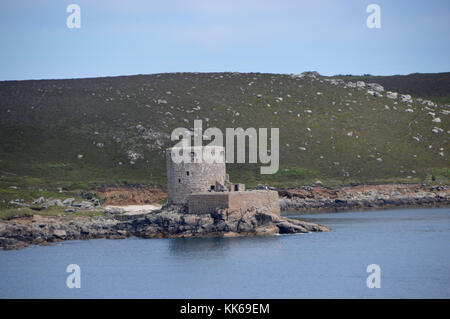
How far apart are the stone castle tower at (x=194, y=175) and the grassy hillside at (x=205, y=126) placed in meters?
18.9

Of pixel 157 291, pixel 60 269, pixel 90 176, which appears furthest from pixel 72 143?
pixel 157 291

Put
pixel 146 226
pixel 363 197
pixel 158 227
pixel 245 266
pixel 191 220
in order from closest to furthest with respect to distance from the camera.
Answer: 1. pixel 245 266
2. pixel 191 220
3. pixel 158 227
4. pixel 146 226
5. pixel 363 197

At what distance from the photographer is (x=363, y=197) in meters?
78.8

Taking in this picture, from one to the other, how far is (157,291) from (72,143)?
50.4 metres

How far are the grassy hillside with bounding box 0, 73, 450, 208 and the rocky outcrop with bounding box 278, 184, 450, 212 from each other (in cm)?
244

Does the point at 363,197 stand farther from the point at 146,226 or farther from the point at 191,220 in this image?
the point at 146,226

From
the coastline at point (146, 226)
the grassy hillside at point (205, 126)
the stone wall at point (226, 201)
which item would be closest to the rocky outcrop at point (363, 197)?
the grassy hillside at point (205, 126)

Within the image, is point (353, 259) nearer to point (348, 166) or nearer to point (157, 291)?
point (157, 291)

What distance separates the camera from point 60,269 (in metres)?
44.5

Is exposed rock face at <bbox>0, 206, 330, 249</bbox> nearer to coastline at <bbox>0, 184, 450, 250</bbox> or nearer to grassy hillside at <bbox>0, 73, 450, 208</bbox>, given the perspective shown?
coastline at <bbox>0, 184, 450, 250</bbox>

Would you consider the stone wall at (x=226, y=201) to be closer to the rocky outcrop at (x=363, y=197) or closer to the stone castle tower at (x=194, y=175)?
the stone castle tower at (x=194, y=175)

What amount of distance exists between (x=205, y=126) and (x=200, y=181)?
3526 centimetres

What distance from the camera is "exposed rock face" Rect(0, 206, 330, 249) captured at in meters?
53.0

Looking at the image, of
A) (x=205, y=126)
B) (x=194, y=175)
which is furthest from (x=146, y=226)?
(x=205, y=126)
